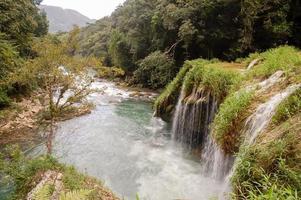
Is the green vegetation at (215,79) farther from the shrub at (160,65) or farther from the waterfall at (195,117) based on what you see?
the shrub at (160,65)

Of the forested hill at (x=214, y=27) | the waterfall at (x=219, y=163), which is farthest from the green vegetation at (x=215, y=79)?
the forested hill at (x=214, y=27)

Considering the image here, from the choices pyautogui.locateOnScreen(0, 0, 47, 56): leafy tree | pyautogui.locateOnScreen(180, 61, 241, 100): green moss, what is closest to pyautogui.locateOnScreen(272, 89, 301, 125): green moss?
pyautogui.locateOnScreen(180, 61, 241, 100): green moss

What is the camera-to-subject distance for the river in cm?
845

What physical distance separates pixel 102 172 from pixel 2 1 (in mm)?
8342

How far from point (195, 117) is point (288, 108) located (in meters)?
Result: 6.58

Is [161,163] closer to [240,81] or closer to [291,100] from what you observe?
[240,81]

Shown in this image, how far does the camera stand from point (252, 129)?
6.04 m

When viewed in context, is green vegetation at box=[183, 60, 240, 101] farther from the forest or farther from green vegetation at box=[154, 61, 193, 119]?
green vegetation at box=[154, 61, 193, 119]

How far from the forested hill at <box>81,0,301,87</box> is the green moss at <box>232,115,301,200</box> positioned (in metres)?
12.3

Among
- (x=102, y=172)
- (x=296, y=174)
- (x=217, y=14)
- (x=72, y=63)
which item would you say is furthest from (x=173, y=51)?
(x=296, y=174)

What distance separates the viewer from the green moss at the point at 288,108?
15.9 feet

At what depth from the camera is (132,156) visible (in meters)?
11.2

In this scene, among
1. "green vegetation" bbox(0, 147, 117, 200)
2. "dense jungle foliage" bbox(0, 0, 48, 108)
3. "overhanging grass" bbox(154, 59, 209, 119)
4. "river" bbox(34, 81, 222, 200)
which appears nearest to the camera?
"green vegetation" bbox(0, 147, 117, 200)

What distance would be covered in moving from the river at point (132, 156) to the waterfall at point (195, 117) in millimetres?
598
